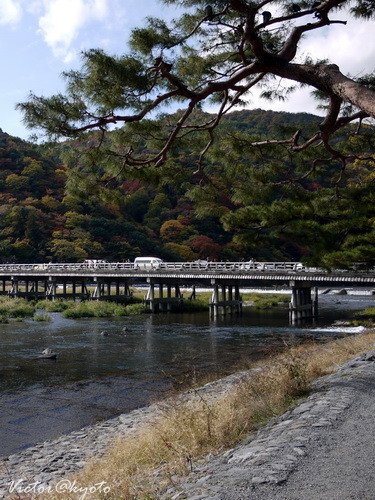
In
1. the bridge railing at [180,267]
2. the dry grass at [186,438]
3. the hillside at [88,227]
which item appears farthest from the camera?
the hillside at [88,227]

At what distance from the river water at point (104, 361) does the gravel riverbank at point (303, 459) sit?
287cm

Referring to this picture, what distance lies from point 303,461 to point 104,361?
564 inches

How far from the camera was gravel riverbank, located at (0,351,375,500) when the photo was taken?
11.1 ft

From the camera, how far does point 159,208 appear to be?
230 ft

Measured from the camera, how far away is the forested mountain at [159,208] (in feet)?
26.4

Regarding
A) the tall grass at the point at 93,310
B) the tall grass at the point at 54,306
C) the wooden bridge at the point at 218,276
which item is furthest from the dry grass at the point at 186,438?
the tall grass at the point at 54,306

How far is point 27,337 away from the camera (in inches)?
898

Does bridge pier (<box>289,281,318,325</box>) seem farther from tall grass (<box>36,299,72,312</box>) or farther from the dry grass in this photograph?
the dry grass

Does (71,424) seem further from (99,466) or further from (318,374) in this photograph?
(318,374)

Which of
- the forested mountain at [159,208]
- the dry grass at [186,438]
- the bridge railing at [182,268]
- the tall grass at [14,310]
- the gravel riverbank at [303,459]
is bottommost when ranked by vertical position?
the tall grass at [14,310]

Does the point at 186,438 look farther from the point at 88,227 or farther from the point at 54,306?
the point at 88,227

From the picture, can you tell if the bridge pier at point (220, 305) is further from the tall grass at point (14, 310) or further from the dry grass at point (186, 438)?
the dry grass at point (186, 438)

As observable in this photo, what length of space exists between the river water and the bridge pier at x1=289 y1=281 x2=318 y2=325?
113cm

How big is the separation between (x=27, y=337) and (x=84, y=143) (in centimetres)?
1732
